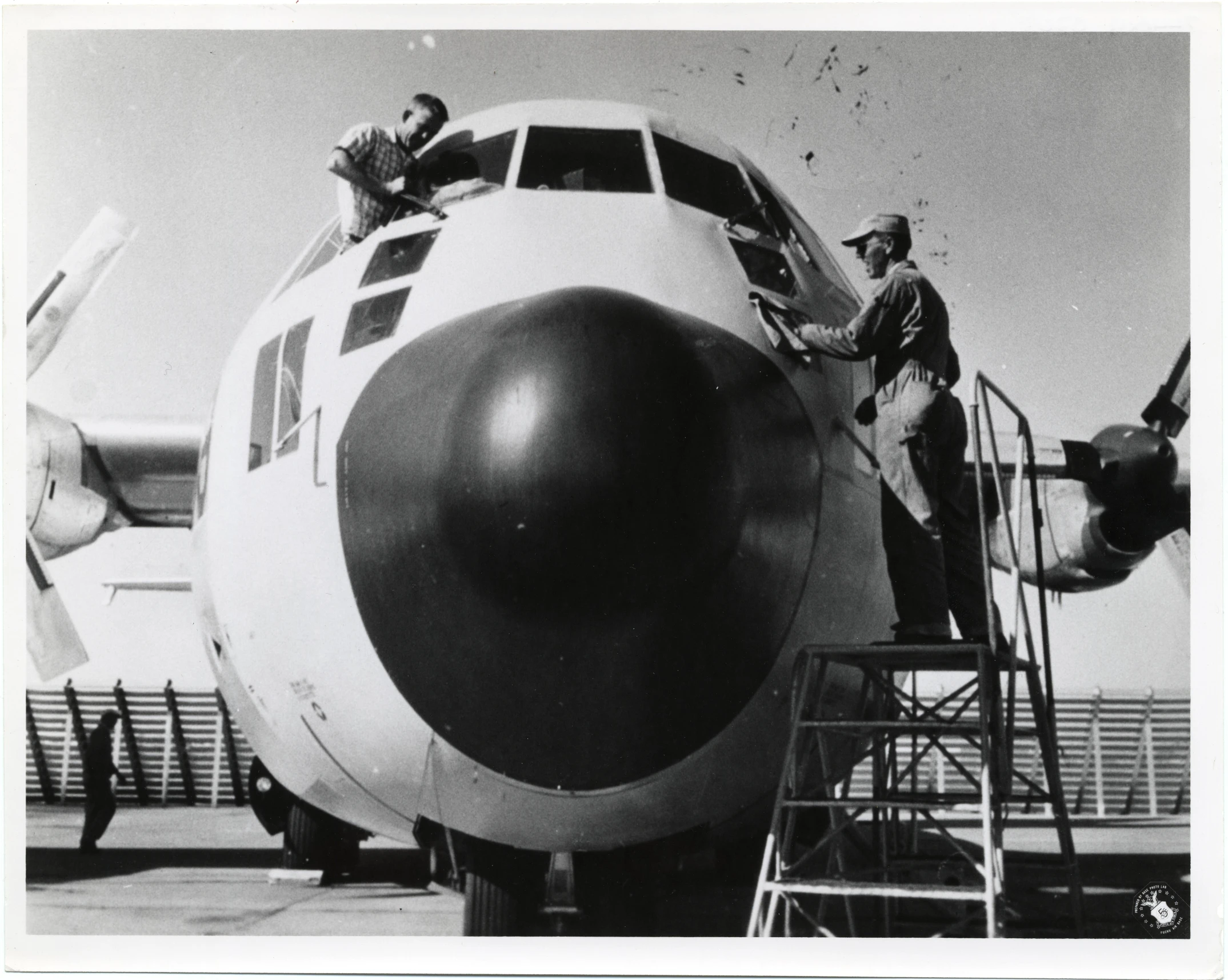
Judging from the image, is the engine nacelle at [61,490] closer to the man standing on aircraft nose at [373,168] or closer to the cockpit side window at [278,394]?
the cockpit side window at [278,394]

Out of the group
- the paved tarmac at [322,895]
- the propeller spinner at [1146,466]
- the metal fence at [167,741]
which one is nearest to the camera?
the paved tarmac at [322,895]

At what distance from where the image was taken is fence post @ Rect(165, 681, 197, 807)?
1412 cm

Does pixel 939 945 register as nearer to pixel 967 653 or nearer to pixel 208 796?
pixel 967 653

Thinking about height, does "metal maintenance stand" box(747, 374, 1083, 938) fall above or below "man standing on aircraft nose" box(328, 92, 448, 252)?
below

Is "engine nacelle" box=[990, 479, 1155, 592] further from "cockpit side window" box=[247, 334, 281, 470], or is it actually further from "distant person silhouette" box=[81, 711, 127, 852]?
"distant person silhouette" box=[81, 711, 127, 852]

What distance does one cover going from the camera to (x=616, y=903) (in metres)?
5.01

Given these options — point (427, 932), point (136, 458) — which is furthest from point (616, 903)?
point (136, 458)

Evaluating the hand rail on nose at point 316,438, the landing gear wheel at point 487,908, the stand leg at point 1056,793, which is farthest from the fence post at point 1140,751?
the hand rail on nose at point 316,438

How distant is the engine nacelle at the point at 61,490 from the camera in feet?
22.0

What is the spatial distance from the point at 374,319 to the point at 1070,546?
16.8ft

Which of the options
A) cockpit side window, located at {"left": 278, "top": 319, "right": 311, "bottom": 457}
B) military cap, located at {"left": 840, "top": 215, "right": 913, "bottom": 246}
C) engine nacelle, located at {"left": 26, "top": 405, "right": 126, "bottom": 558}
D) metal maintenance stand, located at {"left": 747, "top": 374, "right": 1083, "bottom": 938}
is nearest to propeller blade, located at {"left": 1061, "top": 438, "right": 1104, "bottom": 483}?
metal maintenance stand, located at {"left": 747, "top": 374, "right": 1083, "bottom": 938}

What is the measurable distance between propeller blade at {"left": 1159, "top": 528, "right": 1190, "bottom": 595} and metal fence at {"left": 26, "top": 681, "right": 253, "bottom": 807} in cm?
691

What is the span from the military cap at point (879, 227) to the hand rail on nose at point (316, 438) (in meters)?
2.27

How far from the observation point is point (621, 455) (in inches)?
159
